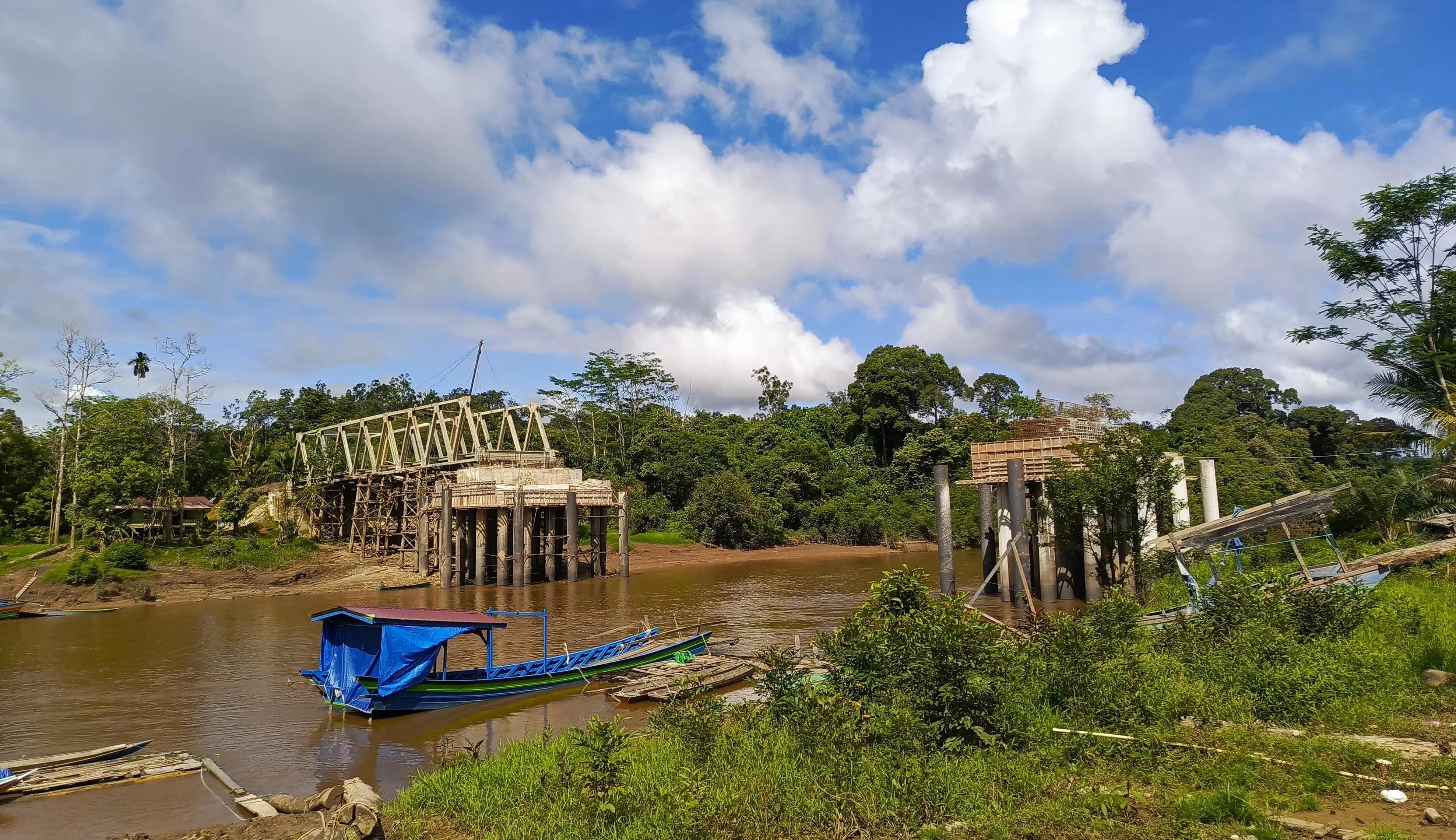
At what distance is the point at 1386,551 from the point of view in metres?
18.3

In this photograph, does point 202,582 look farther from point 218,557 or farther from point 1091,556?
point 1091,556

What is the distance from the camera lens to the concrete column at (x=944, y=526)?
2422 cm

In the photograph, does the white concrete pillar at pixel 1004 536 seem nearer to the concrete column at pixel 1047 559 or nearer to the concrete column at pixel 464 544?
the concrete column at pixel 1047 559

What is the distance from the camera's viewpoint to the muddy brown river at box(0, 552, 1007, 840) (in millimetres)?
10469

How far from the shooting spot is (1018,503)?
22.6 metres

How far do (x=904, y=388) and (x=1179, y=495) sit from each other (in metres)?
41.4

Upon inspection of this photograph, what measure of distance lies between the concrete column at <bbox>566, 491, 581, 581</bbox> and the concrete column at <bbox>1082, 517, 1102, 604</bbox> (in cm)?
2119

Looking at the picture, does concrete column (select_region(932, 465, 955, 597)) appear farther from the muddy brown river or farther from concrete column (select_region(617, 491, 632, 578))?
concrete column (select_region(617, 491, 632, 578))

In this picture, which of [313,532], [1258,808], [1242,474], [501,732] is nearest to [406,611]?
[501,732]

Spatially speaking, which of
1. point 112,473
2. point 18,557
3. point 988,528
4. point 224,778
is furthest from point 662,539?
point 224,778

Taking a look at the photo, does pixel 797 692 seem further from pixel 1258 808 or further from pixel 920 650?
pixel 1258 808

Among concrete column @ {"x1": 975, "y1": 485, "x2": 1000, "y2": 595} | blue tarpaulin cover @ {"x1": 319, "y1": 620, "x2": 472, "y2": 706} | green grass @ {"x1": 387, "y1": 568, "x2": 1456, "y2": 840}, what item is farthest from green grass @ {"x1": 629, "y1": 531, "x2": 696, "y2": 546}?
green grass @ {"x1": 387, "y1": 568, "x2": 1456, "y2": 840}

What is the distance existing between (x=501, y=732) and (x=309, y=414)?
58055 millimetres

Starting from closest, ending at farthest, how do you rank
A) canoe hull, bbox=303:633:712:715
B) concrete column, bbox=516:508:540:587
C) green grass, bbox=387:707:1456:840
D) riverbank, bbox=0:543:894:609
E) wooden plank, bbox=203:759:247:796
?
green grass, bbox=387:707:1456:840, wooden plank, bbox=203:759:247:796, canoe hull, bbox=303:633:712:715, riverbank, bbox=0:543:894:609, concrete column, bbox=516:508:540:587
